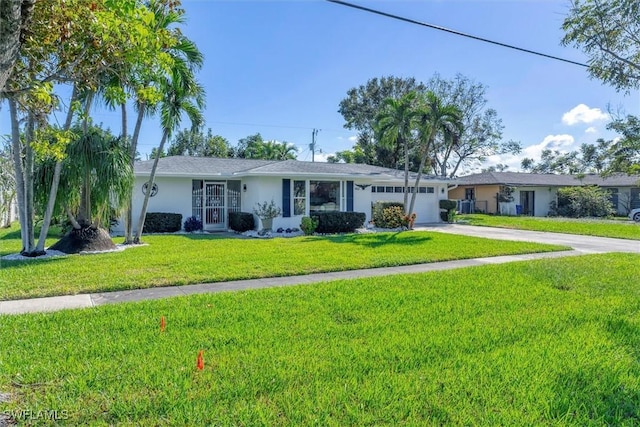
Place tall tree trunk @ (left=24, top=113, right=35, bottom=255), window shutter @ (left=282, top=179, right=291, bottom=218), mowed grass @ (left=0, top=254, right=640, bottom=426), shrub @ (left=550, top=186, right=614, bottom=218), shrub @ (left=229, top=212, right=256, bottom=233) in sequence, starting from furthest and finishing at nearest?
shrub @ (left=550, top=186, right=614, bottom=218), window shutter @ (left=282, top=179, right=291, bottom=218), shrub @ (left=229, top=212, right=256, bottom=233), tall tree trunk @ (left=24, top=113, right=35, bottom=255), mowed grass @ (left=0, top=254, right=640, bottom=426)

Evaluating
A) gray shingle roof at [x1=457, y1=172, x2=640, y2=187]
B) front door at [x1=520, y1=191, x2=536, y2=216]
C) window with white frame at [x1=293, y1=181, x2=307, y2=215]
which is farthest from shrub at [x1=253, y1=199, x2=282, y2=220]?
front door at [x1=520, y1=191, x2=536, y2=216]

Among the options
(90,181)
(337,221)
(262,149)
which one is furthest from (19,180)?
(262,149)

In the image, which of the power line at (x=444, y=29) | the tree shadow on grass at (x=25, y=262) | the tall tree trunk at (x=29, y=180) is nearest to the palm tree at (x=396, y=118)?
the power line at (x=444, y=29)

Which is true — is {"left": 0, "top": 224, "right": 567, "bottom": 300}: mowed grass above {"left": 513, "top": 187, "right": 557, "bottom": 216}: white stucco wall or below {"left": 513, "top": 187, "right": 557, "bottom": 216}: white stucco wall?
below

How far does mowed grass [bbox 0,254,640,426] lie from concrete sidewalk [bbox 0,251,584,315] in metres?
0.56

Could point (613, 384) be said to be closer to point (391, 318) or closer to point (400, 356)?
point (400, 356)

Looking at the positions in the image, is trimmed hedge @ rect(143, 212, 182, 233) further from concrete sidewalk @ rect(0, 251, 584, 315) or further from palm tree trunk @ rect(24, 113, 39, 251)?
concrete sidewalk @ rect(0, 251, 584, 315)

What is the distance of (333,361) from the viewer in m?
3.85

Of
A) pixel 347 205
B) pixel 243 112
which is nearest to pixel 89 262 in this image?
pixel 347 205

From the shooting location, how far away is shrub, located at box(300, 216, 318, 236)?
1605 centimetres

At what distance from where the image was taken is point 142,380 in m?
3.39
